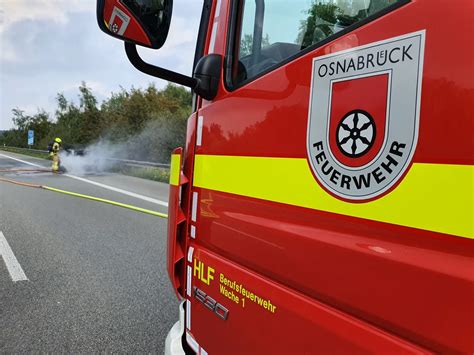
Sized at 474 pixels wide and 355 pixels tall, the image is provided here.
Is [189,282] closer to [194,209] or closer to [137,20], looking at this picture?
[194,209]

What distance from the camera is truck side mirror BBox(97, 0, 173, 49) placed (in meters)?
1.49

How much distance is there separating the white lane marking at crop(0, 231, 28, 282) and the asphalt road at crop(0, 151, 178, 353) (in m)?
0.06

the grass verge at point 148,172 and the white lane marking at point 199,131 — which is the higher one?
the white lane marking at point 199,131

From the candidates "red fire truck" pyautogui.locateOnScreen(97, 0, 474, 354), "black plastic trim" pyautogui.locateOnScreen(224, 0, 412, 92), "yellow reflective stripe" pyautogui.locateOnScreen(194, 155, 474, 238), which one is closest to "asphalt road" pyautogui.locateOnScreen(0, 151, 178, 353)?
"red fire truck" pyautogui.locateOnScreen(97, 0, 474, 354)

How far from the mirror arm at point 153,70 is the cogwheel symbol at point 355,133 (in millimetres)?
811

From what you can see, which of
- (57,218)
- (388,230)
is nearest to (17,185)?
(57,218)

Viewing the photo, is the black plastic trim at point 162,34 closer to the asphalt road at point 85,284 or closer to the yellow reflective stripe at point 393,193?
the yellow reflective stripe at point 393,193

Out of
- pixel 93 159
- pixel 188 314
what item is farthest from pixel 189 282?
pixel 93 159

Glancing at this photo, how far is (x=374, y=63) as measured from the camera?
1.05 m

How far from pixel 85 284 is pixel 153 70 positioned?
3069mm

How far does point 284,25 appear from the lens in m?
1.54

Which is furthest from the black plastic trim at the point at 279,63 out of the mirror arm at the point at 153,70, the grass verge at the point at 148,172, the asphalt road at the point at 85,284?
the grass verge at the point at 148,172

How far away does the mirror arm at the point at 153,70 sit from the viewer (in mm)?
1556

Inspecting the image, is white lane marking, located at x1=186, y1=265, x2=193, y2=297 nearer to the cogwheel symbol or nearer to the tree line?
the cogwheel symbol
